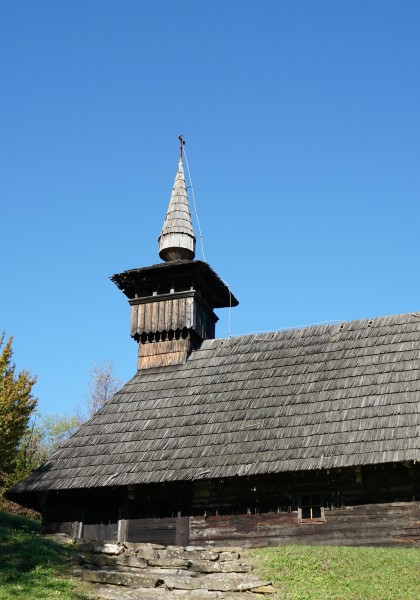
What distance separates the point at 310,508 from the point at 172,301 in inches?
348

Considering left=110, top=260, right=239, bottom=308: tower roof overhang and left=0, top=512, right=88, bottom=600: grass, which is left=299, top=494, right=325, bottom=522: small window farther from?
left=110, top=260, right=239, bottom=308: tower roof overhang

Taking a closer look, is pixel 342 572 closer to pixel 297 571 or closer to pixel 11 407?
pixel 297 571

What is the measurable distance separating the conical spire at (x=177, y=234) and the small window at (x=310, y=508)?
34.9 ft

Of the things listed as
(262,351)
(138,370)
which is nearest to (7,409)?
(138,370)

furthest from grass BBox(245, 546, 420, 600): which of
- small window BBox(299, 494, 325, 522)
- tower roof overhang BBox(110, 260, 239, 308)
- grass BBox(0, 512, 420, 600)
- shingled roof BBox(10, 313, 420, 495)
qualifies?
tower roof overhang BBox(110, 260, 239, 308)

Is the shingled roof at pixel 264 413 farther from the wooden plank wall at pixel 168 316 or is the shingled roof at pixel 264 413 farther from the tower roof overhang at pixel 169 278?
the tower roof overhang at pixel 169 278

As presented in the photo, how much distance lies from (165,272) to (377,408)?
9.02 metres

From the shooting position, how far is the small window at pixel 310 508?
1639 centimetres

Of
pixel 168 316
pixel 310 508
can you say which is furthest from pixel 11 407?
pixel 310 508

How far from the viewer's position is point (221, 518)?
56.1 ft

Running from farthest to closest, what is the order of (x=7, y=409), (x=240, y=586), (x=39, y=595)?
(x=7, y=409) < (x=240, y=586) < (x=39, y=595)

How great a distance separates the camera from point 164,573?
13.3 m

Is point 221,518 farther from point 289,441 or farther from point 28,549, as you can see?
point 28,549

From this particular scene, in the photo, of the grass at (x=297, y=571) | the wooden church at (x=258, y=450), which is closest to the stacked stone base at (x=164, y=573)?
the grass at (x=297, y=571)
